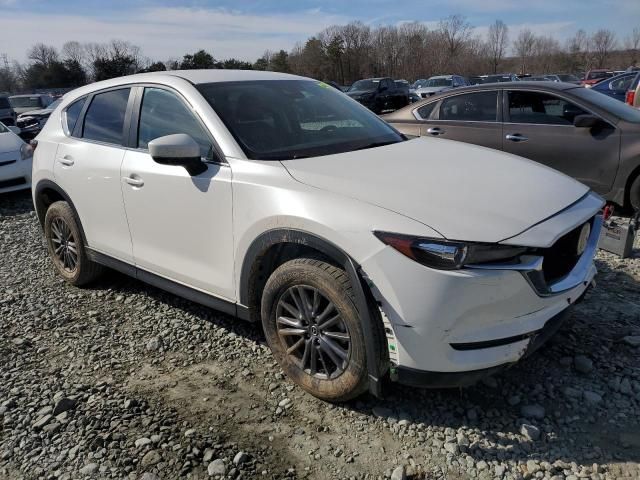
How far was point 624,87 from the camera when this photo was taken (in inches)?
608

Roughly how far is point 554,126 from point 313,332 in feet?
14.7

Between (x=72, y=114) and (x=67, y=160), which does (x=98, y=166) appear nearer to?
(x=67, y=160)

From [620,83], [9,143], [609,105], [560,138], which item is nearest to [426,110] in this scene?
[560,138]

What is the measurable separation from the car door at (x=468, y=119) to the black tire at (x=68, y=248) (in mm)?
4310

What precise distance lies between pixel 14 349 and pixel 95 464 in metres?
1.62

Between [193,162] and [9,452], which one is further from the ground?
[193,162]

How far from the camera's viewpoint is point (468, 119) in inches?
262

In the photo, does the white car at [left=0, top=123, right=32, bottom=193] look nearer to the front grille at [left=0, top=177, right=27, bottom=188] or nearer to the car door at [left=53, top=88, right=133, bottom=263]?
the front grille at [left=0, top=177, right=27, bottom=188]

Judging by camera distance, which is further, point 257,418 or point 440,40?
point 440,40

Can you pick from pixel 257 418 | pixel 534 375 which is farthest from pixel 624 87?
pixel 257 418

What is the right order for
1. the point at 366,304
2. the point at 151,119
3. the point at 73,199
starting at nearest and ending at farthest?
the point at 366,304 → the point at 151,119 → the point at 73,199

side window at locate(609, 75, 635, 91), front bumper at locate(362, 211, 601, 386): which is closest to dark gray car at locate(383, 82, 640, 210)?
front bumper at locate(362, 211, 601, 386)

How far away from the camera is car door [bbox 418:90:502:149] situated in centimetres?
640

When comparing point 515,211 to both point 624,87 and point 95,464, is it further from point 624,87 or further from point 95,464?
point 624,87
